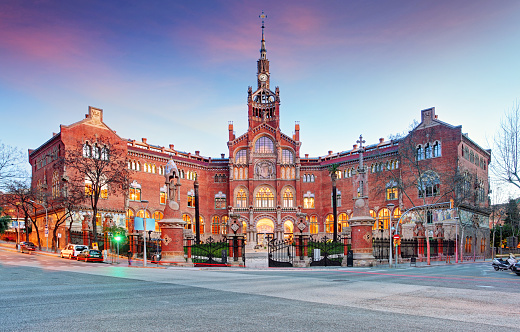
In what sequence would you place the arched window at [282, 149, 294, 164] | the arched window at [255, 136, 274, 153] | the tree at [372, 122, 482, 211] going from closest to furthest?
the tree at [372, 122, 482, 211] → the arched window at [282, 149, 294, 164] → the arched window at [255, 136, 274, 153]

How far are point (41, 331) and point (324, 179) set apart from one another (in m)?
72.0

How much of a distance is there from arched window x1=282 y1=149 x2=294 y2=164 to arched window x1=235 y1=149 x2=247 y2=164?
6.59m

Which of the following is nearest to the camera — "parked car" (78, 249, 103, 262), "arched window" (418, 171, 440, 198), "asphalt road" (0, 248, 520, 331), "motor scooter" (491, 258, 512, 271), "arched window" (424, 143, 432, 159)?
"asphalt road" (0, 248, 520, 331)

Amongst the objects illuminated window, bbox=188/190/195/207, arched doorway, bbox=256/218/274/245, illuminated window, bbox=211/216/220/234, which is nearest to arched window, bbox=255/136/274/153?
arched doorway, bbox=256/218/274/245

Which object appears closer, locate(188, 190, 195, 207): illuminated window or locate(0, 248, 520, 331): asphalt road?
locate(0, 248, 520, 331): asphalt road

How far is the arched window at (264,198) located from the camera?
75.9 m

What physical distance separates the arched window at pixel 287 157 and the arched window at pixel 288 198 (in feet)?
15.9

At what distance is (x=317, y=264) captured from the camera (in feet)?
107

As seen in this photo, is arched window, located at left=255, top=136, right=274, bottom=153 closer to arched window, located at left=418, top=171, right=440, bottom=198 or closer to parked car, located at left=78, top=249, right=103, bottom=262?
arched window, located at left=418, top=171, right=440, bottom=198

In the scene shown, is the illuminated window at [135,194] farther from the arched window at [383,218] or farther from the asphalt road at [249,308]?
the asphalt road at [249,308]

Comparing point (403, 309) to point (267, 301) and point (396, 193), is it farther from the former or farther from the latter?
point (396, 193)

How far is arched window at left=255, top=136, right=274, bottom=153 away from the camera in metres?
77.8

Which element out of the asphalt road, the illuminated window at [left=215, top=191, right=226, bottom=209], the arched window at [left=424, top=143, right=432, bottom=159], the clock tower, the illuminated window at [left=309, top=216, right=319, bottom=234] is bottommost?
the illuminated window at [left=309, top=216, right=319, bottom=234]

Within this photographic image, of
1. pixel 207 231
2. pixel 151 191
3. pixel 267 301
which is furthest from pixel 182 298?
pixel 207 231
